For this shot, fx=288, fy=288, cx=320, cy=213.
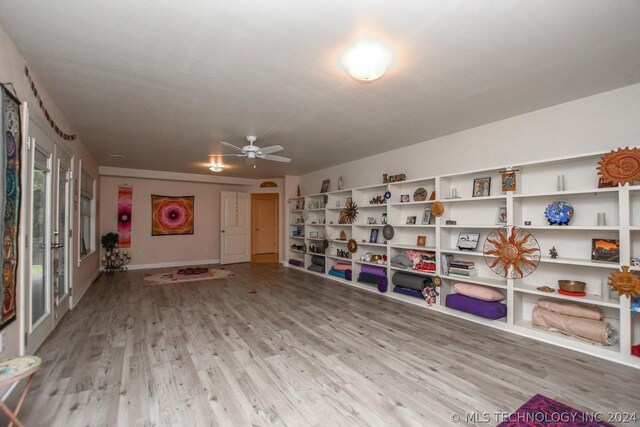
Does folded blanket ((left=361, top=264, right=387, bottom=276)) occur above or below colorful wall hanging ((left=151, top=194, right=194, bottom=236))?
below

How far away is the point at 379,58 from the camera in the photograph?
7.15 feet

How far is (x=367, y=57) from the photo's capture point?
213cm

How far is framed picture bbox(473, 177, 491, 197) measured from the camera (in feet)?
12.2

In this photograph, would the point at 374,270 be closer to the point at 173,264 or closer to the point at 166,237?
the point at 173,264

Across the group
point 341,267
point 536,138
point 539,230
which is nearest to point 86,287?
point 341,267

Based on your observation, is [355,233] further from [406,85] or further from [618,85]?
[618,85]

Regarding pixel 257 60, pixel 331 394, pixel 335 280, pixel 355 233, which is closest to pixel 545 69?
pixel 257 60

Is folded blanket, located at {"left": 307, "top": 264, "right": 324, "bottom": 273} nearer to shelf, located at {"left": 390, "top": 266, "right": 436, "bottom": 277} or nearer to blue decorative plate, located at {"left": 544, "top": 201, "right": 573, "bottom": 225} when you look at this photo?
shelf, located at {"left": 390, "top": 266, "right": 436, "bottom": 277}

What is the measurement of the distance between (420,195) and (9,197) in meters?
4.51

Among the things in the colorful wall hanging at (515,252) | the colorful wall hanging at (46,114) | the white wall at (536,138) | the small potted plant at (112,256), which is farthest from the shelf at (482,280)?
the small potted plant at (112,256)

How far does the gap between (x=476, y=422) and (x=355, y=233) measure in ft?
13.1

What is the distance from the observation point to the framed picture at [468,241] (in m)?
3.85

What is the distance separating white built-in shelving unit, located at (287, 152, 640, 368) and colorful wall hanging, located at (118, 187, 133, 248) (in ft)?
20.3

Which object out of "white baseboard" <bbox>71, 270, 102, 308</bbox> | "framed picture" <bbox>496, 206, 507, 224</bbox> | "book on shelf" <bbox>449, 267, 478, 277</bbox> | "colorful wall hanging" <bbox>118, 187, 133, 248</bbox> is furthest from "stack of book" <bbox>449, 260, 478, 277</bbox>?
"colorful wall hanging" <bbox>118, 187, 133, 248</bbox>
